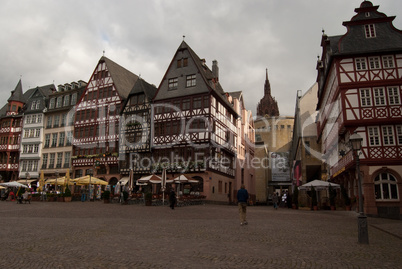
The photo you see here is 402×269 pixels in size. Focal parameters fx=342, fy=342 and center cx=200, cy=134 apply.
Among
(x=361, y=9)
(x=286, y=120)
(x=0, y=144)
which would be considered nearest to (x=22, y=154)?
(x=0, y=144)

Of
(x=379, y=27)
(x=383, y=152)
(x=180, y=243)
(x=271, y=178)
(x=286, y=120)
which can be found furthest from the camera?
(x=286, y=120)

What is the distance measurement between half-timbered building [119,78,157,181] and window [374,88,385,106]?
80.4ft

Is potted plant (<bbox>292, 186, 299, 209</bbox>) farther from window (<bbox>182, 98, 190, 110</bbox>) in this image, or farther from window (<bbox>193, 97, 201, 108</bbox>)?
window (<bbox>182, 98, 190, 110</bbox>)

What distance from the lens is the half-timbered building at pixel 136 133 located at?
40.3 meters

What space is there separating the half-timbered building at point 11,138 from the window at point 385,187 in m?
49.7

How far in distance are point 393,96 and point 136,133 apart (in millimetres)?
27771

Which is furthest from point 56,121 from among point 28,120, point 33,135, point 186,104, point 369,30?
point 369,30

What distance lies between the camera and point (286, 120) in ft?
294

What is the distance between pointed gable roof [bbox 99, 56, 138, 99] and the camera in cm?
4595

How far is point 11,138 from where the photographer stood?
178 feet

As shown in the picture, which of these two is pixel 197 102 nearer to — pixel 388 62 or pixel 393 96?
pixel 388 62

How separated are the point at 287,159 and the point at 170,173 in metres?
46.2

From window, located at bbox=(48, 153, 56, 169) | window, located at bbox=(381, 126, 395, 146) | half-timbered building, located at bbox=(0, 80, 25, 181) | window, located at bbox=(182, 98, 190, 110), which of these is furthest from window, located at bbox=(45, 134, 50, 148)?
window, located at bbox=(381, 126, 395, 146)

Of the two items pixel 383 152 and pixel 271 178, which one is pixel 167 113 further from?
pixel 271 178
